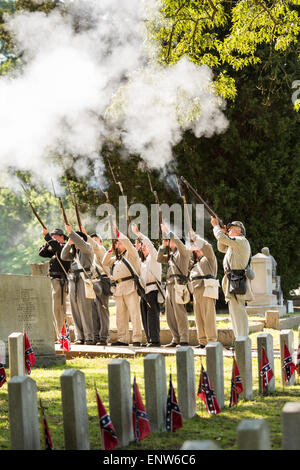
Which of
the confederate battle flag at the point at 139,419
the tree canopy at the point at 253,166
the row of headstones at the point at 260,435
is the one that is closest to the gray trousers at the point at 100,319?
the confederate battle flag at the point at 139,419

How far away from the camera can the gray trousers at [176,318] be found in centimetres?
1080

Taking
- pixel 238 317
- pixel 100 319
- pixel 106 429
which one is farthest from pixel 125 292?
pixel 106 429

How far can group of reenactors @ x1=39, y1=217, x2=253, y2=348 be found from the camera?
34.9 feet

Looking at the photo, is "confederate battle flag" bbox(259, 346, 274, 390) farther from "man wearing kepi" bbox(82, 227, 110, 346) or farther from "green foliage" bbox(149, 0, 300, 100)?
"green foliage" bbox(149, 0, 300, 100)

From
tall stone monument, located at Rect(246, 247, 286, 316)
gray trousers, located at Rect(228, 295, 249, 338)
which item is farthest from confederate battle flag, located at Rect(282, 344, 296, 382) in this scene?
tall stone monument, located at Rect(246, 247, 286, 316)

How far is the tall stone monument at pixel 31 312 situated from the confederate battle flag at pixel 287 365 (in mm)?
3300

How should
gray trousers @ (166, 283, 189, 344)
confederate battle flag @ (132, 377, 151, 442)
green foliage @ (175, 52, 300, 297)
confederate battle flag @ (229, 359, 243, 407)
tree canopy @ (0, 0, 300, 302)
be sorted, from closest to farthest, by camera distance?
confederate battle flag @ (132, 377, 151, 442), confederate battle flag @ (229, 359, 243, 407), gray trousers @ (166, 283, 189, 344), tree canopy @ (0, 0, 300, 302), green foliage @ (175, 52, 300, 297)

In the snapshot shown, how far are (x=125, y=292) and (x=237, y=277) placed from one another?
2.38 meters

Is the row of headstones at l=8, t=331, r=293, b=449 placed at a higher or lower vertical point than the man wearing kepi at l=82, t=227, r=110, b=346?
lower

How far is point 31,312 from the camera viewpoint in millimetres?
9328

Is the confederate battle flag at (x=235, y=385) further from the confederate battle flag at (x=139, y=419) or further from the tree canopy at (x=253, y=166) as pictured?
the tree canopy at (x=253, y=166)

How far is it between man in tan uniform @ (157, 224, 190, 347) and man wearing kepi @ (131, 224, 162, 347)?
237 mm

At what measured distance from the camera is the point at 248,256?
9.44 meters

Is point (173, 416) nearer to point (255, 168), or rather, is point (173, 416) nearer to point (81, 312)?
point (81, 312)
